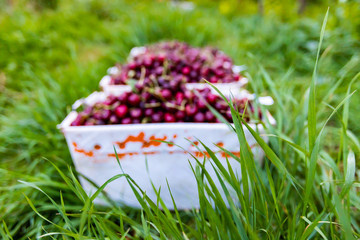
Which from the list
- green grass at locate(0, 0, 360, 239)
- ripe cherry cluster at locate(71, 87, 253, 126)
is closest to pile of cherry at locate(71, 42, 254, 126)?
ripe cherry cluster at locate(71, 87, 253, 126)

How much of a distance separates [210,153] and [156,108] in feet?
1.51

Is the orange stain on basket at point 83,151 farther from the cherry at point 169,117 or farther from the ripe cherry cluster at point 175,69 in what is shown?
the ripe cherry cluster at point 175,69

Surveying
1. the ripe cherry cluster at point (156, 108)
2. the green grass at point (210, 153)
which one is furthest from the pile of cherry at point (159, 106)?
the green grass at point (210, 153)

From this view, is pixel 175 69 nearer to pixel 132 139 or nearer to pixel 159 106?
pixel 159 106

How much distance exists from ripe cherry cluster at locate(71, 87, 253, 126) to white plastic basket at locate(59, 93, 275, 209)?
0.08m

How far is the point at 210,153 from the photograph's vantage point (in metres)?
0.59

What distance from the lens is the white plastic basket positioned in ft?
2.71

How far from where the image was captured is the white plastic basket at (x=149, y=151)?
83cm

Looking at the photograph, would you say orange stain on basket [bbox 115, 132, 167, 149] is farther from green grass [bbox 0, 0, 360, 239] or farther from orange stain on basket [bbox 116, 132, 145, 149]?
green grass [bbox 0, 0, 360, 239]

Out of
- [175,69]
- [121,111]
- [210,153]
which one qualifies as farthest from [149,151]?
[175,69]

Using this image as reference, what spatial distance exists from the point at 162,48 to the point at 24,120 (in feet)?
2.99

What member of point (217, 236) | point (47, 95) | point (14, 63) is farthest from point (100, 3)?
point (217, 236)

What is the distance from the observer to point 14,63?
188 centimetres

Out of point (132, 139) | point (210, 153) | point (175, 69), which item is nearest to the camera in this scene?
point (210, 153)
